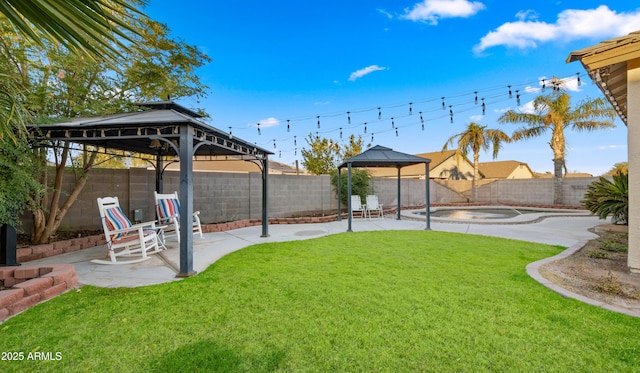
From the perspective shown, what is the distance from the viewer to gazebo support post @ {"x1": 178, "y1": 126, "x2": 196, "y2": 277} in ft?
13.2

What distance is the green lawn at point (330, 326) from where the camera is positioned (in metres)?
2.10

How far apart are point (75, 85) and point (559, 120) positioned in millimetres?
19856

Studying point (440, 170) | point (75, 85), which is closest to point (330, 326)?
point (75, 85)

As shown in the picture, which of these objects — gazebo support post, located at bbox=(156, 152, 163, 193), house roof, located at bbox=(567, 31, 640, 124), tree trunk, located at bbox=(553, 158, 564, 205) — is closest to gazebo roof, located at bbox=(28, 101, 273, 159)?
gazebo support post, located at bbox=(156, 152, 163, 193)

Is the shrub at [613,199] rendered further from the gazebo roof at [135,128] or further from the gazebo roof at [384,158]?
the gazebo roof at [135,128]

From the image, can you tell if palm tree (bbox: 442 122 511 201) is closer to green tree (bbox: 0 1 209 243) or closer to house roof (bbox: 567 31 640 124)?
house roof (bbox: 567 31 640 124)

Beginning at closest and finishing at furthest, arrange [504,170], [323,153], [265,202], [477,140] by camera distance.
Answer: [265,202] → [477,140] → [323,153] → [504,170]

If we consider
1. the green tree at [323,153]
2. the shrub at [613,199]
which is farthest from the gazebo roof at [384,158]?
the green tree at [323,153]

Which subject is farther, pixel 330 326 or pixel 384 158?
pixel 384 158

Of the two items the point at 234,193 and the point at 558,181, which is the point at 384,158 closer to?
the point at 234,193

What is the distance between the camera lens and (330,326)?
2.59 meters

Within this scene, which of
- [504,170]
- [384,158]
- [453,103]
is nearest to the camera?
[384,158]

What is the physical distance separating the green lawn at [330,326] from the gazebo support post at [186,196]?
0.96ft

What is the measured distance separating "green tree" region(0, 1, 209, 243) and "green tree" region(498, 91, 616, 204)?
665 inches
